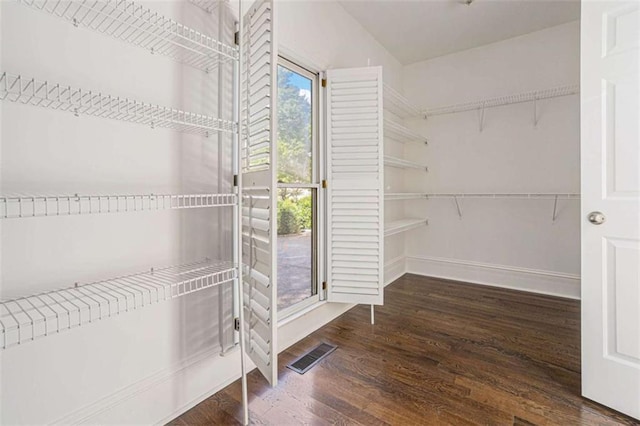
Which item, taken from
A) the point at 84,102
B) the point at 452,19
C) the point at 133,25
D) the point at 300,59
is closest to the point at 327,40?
the point at 300,59

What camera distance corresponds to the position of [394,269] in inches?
149

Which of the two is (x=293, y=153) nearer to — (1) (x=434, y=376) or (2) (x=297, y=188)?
(2) (x=297, y=188)

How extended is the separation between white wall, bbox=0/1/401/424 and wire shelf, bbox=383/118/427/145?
1826 millimetres

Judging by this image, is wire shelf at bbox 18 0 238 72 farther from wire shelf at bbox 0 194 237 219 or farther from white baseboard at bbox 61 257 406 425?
white baseboard at bbox 61 257 406 425

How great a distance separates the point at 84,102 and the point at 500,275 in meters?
3.94

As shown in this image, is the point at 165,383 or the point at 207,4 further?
the point at 207,4

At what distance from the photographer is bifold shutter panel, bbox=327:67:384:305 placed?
2490 mm

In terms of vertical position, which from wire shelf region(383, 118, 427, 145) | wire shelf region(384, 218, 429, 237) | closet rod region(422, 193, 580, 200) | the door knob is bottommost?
wire shelf region(384, 218, 429, 237)

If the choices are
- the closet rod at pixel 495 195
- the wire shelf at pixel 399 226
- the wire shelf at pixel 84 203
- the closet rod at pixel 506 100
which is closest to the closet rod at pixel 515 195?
the closet rod at pixel 495 195

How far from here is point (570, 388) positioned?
170 cm

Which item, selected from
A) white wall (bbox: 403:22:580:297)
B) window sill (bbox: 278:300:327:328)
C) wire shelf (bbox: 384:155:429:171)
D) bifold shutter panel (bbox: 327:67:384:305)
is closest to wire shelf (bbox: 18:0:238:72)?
bifold shutter panel (bbox: 327:67:384:305)

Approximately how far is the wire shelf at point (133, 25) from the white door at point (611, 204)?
183 cm

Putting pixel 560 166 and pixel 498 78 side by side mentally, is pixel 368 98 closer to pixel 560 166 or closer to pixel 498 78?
pixel 498 78

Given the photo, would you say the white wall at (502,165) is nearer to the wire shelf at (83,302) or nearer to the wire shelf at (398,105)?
the wire shelf at (398,105)
